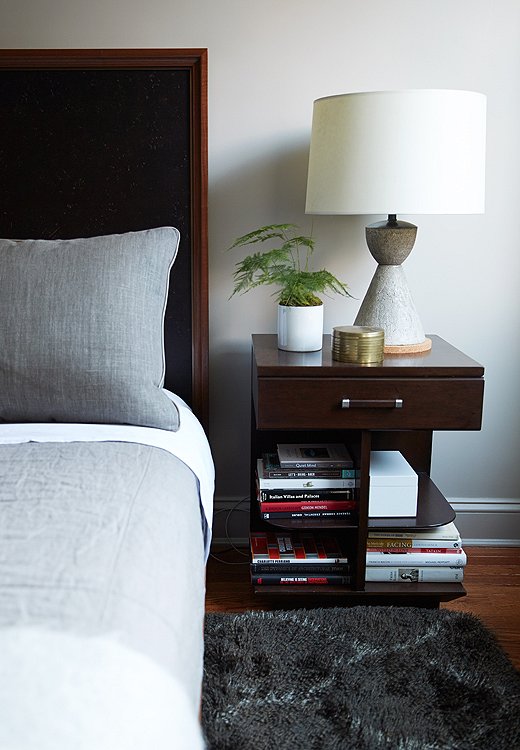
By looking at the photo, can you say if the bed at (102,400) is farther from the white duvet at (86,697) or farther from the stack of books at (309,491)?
the stack of books at (309,491)

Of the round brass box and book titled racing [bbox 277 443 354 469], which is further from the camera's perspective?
book titled racing [bbox 277 443 354 469]

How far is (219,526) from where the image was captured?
98.7 inches

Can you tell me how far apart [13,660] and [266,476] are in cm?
126

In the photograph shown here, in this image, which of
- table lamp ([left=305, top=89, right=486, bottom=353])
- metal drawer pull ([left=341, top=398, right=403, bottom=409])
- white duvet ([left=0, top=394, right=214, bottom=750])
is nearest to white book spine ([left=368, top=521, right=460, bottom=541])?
metal drawer pull ([left=341, top=398, right=403, bottom=409])

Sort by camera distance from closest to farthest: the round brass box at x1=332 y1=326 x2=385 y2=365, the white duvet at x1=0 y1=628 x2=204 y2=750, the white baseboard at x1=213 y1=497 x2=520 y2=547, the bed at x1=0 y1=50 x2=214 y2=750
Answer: the white duvet at x1=0 y1=628 x2=204 y2=750 < the bed at x1=0 y1=50 x2=214 y2=750 < the round brass box at x1=332 y1=326 x2=385 y2=365 < the white baseboard at x1=213 y1=497 x2=520 y2=547

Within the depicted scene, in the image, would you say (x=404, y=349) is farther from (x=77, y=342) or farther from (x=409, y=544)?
(x=77, y=342)

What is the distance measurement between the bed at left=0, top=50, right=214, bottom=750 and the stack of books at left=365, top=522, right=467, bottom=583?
1.76ft

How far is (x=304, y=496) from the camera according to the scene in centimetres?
205

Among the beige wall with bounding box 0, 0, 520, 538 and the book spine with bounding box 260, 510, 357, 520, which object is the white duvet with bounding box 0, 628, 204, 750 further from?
the beige wall with bounding box 0, 0, 520, 538

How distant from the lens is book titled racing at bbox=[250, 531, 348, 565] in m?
2.07

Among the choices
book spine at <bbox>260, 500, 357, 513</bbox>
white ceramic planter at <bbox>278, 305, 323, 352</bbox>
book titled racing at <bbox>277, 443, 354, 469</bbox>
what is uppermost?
white ceramic planter at <bbox>278, 305, 323, 352</bbox>

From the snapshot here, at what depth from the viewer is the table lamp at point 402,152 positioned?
1814 mm

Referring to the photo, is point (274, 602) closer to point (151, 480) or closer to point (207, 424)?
point (207, 424)

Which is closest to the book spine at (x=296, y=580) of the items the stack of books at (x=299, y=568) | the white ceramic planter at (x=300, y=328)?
the stack of books at (x=299, y=568)
